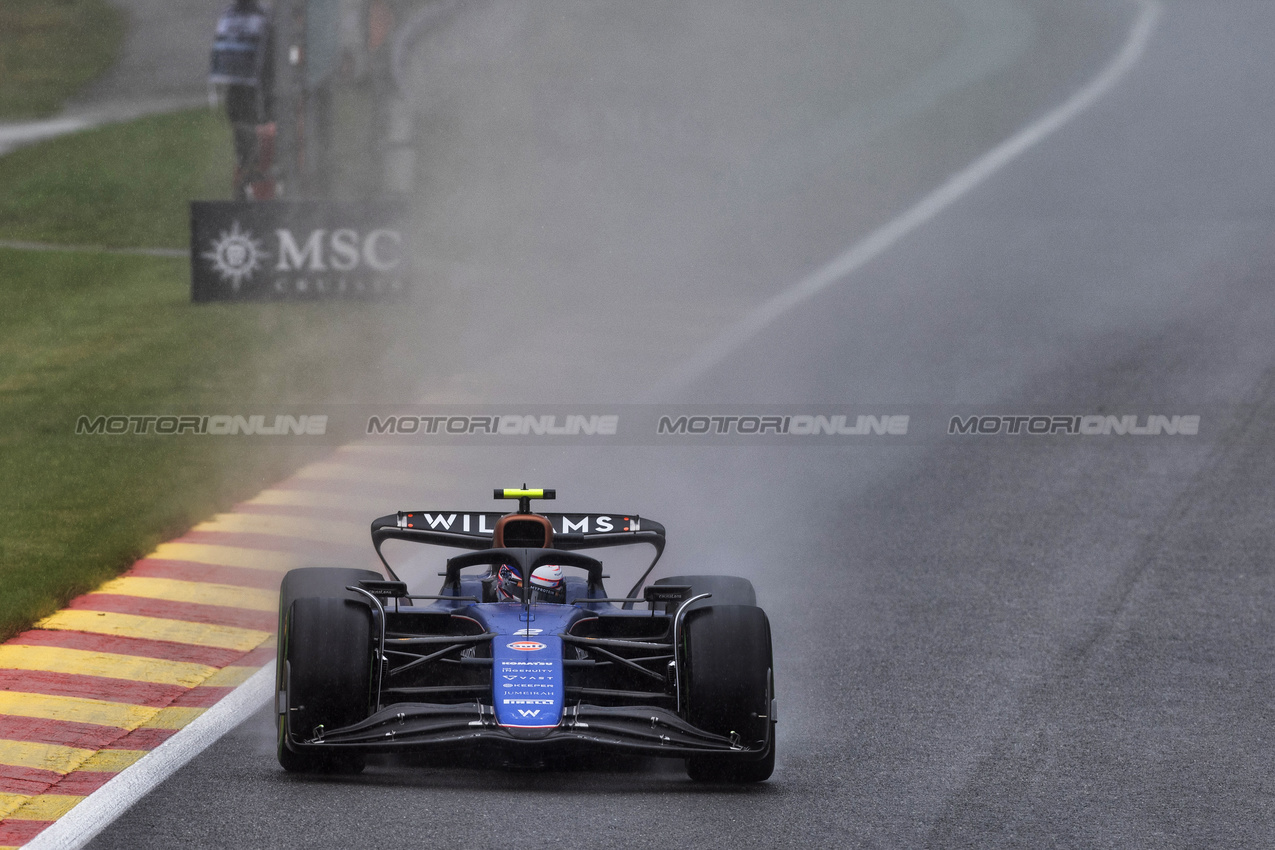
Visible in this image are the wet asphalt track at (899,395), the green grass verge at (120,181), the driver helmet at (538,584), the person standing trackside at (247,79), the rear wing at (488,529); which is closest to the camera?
the wet asphalt track at (899,395)

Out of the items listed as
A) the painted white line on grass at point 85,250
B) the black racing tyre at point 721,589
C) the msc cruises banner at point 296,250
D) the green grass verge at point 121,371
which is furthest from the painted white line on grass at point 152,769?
the painted white line on grass at point 85,250

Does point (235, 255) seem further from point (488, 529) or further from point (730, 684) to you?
point (730, 684)

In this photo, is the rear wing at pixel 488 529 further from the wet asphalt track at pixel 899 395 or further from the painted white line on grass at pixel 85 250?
the painted white line on grass at pixel 85 250

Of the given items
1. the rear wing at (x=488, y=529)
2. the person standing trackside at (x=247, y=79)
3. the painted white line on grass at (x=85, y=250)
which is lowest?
the painted white line on grass at (x=85, y=250)

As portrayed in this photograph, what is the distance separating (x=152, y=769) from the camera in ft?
24.3

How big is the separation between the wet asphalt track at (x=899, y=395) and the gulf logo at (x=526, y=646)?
50cm

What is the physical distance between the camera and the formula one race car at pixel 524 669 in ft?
23.1

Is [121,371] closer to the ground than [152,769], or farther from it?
closer to the ground

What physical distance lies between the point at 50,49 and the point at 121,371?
1819 centimetres

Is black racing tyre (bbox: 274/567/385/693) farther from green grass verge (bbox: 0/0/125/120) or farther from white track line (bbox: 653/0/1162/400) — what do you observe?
green grass verge (bbox: 0/0/125/120)

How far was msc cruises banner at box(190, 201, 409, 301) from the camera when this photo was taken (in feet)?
53.3

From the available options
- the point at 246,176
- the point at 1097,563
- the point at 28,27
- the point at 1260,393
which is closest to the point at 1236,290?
the point at 1260,393

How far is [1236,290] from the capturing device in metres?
19.4

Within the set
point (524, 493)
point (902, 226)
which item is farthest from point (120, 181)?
point (524, 493)
